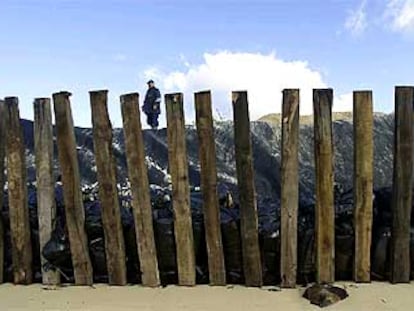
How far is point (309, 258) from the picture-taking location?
4.26 metres

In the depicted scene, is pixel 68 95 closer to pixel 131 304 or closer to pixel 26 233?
pixel 26 233

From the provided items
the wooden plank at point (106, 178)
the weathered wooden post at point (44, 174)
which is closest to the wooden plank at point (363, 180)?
the wooden plank at point (106, 178)

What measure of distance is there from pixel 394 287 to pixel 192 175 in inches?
135

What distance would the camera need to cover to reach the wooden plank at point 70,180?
4289mm

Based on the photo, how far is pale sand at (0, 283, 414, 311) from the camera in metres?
3.82

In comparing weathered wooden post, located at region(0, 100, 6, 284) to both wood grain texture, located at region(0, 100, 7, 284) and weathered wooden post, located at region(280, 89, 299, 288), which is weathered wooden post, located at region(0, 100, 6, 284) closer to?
wood grain texture, located at region(0, 100, 7, 284)

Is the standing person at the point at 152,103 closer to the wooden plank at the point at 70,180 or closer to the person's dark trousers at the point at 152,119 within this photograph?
the person's dark trousers at the point at 152,119

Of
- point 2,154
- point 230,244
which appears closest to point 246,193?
point 230,244

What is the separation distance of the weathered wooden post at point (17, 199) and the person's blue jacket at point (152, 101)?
4452mm

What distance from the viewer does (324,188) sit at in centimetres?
416

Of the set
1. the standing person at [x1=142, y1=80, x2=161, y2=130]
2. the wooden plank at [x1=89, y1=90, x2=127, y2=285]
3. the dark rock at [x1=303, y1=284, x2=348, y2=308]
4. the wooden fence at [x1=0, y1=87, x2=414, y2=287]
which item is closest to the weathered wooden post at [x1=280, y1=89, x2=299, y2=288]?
the wooden fence at [x1=0, y1=87, x2=414, y2=287]

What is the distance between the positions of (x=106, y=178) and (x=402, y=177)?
224 cm

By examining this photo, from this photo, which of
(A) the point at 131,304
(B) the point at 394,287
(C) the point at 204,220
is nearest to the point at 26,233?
(A) the point at 131,304

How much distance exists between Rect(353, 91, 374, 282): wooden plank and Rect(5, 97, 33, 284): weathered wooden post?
101 inches
